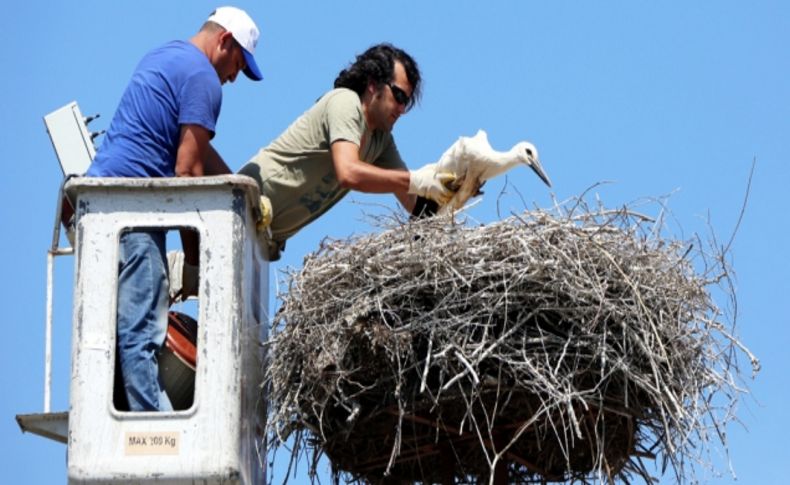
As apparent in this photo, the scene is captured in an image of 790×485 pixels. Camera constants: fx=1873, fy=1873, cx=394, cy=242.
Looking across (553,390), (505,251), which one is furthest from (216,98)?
(553,390)

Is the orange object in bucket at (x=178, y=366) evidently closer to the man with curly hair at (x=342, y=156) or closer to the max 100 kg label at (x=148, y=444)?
the max 100 kg label at (x=148, y=444)

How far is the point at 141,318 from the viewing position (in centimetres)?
773

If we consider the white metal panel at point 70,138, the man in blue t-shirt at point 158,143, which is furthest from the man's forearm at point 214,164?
the white metal panel at point 70,138

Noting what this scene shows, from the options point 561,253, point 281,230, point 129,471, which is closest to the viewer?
point 129,471

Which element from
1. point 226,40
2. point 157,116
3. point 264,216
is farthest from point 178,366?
point 226,40

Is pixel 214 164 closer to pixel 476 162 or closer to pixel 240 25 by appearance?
pixel 240 25

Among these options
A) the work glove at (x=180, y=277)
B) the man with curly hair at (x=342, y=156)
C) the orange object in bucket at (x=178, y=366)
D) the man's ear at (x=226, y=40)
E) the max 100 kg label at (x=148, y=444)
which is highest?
the man's ear at (x=226, y=40)

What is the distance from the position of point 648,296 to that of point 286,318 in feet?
5.18

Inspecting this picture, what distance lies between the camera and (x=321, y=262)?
8297mm

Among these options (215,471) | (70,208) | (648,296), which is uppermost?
(70,208)

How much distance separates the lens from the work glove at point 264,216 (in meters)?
8.37

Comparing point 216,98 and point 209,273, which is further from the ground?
point 216,98

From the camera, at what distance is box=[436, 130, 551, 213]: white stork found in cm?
905

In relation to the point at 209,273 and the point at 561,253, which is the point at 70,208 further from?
the point at 561,253
